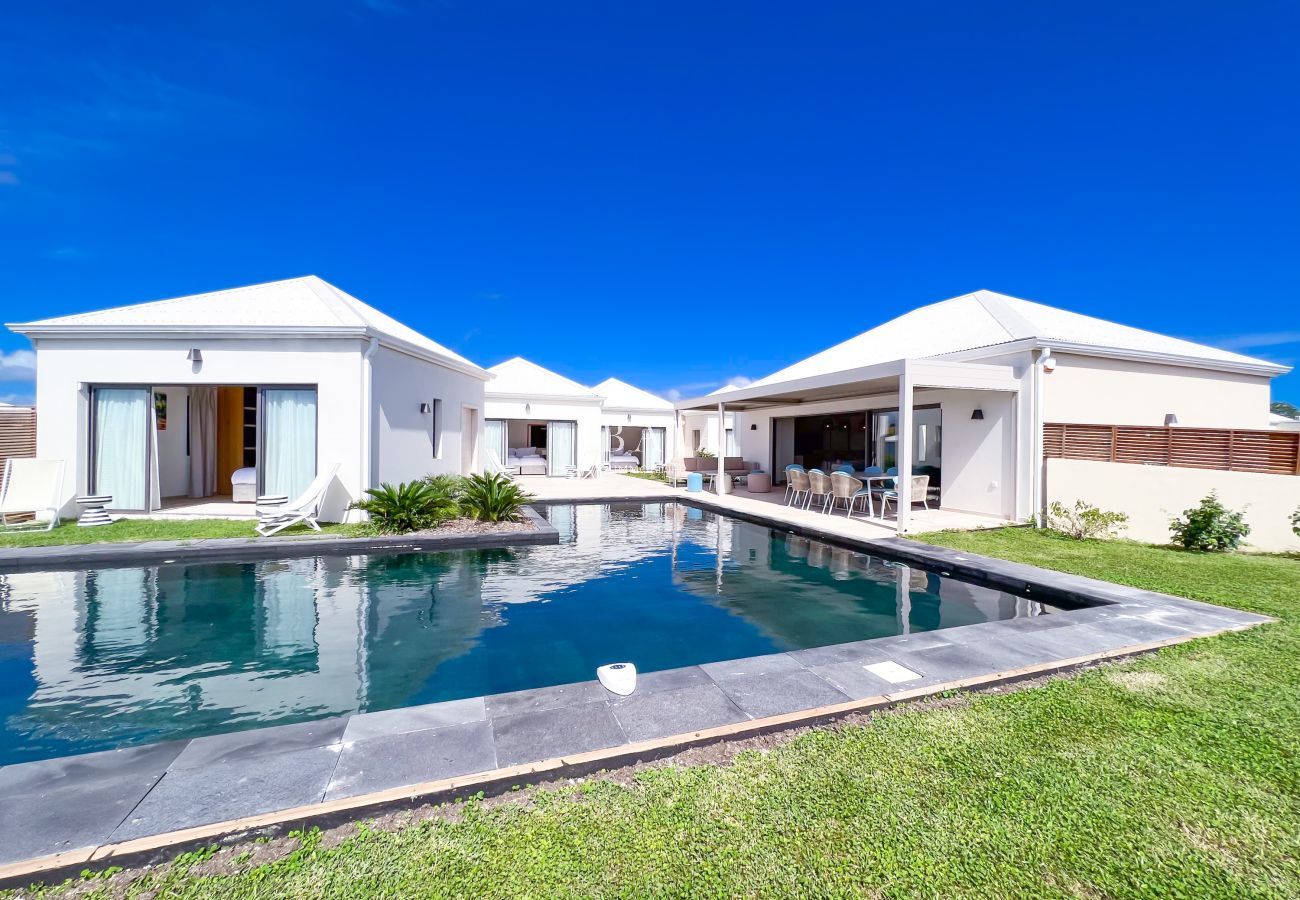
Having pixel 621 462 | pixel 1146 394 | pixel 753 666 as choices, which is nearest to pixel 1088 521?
pixel 1146 394

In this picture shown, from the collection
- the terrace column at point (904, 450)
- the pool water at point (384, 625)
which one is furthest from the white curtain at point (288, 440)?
the terrace column at point (904, 450)

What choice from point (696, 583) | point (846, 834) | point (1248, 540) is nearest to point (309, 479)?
point (696, 583)

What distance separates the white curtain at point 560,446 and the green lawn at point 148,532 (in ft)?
40.5

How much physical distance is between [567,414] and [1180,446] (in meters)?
17.8

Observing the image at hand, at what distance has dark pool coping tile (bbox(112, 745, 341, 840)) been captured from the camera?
230 centimetres

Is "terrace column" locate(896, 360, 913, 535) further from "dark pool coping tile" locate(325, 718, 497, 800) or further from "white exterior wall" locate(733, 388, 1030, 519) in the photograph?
"dark pool coping tile" locate(325, 718, 497, 800)

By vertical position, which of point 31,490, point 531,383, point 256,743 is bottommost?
point 256,743

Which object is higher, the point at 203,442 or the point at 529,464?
the point at 203,442

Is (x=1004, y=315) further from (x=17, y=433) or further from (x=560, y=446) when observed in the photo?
(x=17, y=433)

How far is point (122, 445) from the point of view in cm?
1055

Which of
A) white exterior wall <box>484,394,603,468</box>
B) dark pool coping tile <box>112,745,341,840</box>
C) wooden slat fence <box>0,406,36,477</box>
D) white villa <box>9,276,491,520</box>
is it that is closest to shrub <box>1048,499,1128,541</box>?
dark pool coping tile <box>112,745,341,840</box>

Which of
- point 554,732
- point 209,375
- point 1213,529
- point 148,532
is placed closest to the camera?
point 554,732

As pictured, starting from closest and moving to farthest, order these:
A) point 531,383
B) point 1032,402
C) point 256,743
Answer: point 256,743 → point 1032,402 → point 531,383

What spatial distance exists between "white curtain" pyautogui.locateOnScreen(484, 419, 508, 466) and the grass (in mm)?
19714
